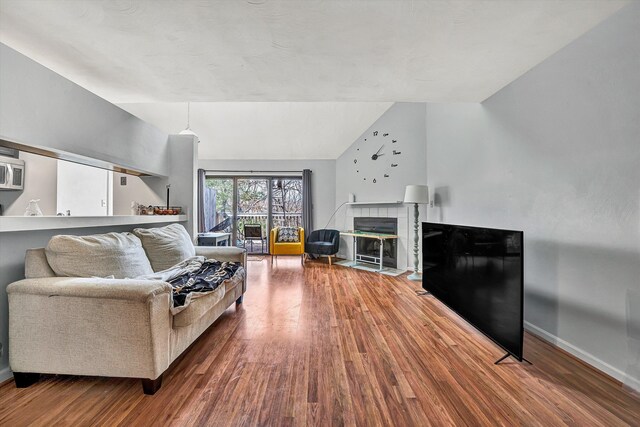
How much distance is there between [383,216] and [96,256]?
14.1 feet

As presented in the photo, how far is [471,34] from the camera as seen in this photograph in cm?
161

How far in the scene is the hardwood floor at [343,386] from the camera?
133 cm

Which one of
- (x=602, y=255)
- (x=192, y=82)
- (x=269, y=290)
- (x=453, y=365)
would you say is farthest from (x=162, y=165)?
(x=602, y=255)

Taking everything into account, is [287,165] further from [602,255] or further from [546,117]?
[602,255]

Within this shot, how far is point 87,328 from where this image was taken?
1.47 m

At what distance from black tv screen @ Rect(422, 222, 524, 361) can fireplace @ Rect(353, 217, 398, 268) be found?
211 centimetres

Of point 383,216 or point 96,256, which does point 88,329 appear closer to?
point 96,256

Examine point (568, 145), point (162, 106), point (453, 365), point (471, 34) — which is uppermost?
point (162, 106)

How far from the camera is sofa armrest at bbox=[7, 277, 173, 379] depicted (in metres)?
1.46

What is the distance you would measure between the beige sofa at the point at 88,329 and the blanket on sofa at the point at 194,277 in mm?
184

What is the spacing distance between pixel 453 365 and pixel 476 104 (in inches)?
102

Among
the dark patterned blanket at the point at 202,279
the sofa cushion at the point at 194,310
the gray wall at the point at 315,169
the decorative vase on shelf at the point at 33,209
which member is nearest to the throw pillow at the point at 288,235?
the gray wall at the point at 315,169

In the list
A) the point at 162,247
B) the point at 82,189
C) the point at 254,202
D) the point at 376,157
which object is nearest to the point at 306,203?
the point at 254,202

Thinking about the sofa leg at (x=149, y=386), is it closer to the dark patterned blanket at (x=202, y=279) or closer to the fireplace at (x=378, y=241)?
the dark patterned blanket at (x=202, y=279)
